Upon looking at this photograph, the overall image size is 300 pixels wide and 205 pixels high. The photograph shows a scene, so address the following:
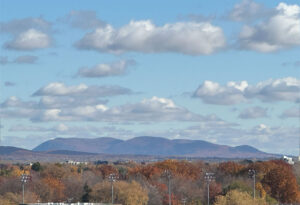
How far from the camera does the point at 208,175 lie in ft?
561

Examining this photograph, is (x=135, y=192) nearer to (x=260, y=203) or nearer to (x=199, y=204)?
(x=199, y=204)

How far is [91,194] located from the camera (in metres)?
200

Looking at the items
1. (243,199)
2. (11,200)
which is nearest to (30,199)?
(11,200)

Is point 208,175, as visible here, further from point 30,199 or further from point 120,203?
point 30,199

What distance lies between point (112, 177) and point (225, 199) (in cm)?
2929

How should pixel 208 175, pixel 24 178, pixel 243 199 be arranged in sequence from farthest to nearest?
pixel 243 199, pixel 208 175, pixel 24 178

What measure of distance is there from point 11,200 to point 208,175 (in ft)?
170

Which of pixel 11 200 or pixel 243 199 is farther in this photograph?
pixel 11 200

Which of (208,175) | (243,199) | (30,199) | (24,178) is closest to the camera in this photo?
(24,178)

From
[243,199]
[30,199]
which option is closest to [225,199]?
[243,199]

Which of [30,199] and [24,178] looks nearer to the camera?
[24,178]

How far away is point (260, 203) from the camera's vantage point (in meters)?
184

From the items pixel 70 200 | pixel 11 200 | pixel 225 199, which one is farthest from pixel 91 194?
pixel 225 199

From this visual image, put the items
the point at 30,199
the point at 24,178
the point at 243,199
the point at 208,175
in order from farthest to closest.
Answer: the point at 30,199, the point at 243,199, the point at 208,175, the point at 24,178
